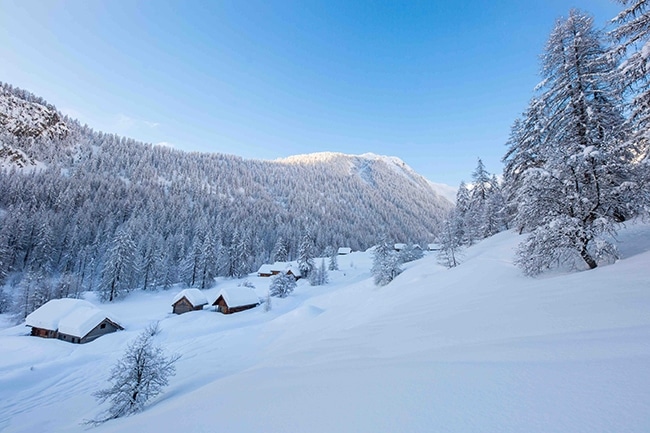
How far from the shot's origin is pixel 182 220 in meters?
88.4

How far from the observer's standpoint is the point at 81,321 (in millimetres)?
29922

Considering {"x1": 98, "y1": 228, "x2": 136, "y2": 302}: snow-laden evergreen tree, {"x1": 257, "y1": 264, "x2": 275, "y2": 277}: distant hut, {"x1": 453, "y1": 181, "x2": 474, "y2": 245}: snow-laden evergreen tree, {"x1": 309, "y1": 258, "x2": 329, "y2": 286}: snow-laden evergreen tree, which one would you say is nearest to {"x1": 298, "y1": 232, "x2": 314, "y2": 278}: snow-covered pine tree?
{"x1": 309, "y1": 258, "x2": 329, "y2": 286}: snow-laden evergreen tree

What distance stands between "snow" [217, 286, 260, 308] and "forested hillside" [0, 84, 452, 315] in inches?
817

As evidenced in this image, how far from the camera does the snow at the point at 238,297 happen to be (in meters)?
39.0

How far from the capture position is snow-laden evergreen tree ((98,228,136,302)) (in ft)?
153

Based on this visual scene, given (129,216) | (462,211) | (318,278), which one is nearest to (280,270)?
(318,278)

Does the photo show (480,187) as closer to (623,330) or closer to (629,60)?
(629,60)

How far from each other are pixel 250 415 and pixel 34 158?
14744 centimetres

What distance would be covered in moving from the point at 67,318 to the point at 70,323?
1.21 m

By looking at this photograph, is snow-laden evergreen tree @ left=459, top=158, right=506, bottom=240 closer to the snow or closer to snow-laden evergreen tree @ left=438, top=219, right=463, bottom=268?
snow-laden evergreen tree @ left=438, top=219, right=463, bottom=268

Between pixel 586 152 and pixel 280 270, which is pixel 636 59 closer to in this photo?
pixel 586 152

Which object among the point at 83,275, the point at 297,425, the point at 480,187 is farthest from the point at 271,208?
the point at 297,425

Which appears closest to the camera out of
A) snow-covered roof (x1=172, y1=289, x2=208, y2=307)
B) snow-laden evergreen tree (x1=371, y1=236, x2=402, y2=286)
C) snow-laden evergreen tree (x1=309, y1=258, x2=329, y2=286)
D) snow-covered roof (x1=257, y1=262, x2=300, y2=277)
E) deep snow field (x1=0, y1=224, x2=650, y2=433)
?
deep snow field (x1=0, y1=224, x2=650, y2=433)

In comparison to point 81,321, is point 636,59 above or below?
above
